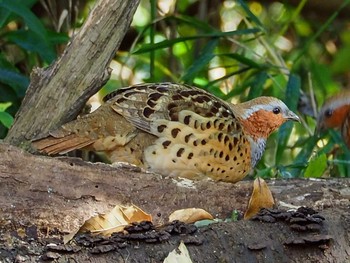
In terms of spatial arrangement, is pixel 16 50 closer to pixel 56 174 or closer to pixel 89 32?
pixel 89 32

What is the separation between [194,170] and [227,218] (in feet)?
1.68

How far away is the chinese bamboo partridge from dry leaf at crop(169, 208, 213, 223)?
2247 millimetres

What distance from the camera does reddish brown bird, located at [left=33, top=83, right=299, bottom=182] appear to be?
4.20 m

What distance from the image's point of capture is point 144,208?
365cm

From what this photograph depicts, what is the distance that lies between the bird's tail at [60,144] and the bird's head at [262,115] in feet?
2.78

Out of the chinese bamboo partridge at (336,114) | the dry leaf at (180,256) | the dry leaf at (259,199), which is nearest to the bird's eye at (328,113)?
the chinese bamboo partridge at (336,114)

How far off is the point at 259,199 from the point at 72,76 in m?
1.08

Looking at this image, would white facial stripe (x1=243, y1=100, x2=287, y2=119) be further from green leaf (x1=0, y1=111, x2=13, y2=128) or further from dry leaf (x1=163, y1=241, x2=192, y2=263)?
dry leaf (x1=163, y1=241, x2=192, y2=263)

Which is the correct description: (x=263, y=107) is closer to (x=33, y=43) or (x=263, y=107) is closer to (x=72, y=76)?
(x=72, y=76)

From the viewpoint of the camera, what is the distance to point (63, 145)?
163 inches

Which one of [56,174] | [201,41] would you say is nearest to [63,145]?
[56,174]

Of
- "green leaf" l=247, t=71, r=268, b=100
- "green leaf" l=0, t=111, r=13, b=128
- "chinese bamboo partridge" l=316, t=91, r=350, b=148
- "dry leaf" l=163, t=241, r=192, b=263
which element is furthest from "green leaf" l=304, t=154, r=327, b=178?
"dry leaf" l=163, t=241, r=192, b=263

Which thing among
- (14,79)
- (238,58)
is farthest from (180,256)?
(238,58)

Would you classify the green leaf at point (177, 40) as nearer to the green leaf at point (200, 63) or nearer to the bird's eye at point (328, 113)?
the green leaf at point (200, 63)
